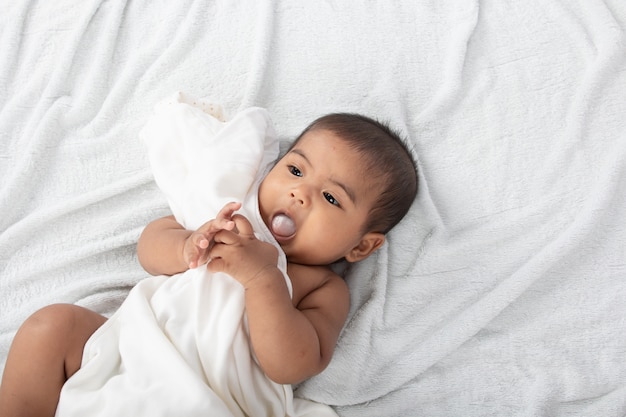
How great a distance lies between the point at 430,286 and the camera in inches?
49.3

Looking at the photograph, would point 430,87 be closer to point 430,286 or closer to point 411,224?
point 411,224

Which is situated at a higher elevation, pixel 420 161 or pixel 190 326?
pixel 420 161

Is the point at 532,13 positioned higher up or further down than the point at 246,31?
higher up

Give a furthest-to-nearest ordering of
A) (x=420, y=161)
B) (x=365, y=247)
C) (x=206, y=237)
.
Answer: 1. (x=420, y=161)
2. (x=365, y=247)
3. (x=206, y=237)

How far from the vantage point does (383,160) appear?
3.85ft

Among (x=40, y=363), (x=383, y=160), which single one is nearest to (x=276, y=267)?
(x=383, y=160)

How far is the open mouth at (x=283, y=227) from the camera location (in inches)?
44.5

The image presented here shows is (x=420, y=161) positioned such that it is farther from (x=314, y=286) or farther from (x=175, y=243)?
(x=175, y=243)

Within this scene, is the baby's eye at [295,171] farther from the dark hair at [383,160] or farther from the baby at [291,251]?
the dark hair at [383,160]

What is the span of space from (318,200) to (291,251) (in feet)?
0.39

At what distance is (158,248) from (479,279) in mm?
661

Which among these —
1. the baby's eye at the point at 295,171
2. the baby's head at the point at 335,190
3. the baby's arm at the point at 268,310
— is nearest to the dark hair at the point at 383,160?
the baby's head at the point at 335,190

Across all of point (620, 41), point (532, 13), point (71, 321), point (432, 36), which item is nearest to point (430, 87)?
point (432, 36)

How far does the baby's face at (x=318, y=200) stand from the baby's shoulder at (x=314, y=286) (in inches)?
1.0
